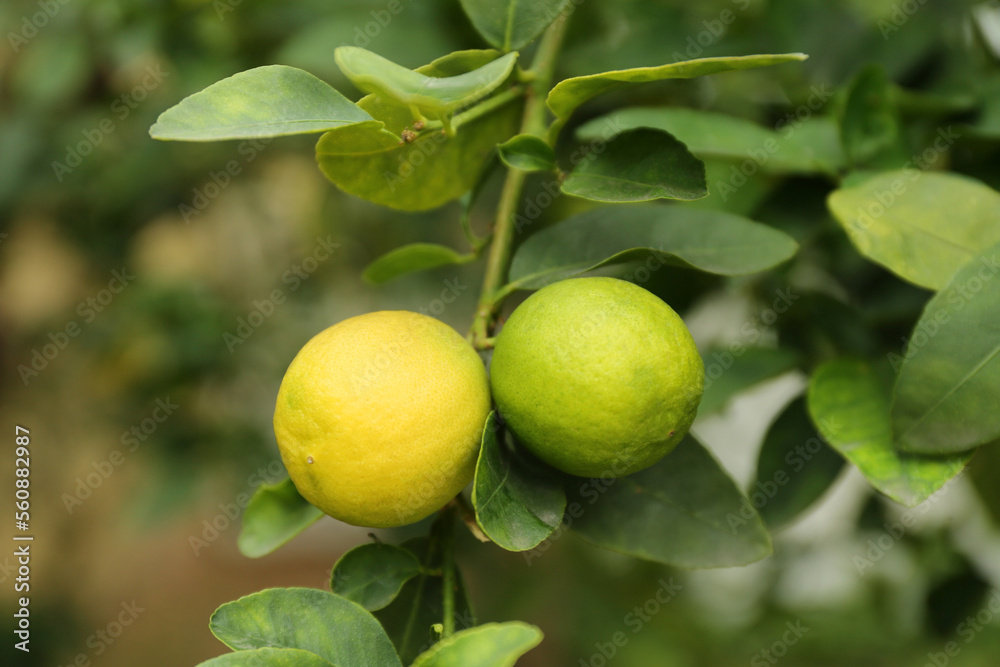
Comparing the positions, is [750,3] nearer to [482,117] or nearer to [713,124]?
[713,124]

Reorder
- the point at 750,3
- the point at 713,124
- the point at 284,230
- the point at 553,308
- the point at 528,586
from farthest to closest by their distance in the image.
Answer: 1. the point at 284,230
2. the point at 528,586
3. the point at 750,3
4. the point at 713,124
5. the point at 553,308

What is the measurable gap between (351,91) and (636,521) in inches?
33.7

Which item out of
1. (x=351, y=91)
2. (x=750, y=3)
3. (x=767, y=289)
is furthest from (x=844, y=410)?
(x=351, y=91)

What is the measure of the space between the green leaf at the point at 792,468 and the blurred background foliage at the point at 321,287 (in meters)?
0.07

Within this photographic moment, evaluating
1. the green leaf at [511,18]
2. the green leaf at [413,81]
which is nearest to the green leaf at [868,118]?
the green leaf at [511,18]

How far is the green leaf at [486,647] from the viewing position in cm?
40

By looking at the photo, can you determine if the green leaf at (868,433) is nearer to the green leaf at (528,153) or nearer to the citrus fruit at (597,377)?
the citrus fruit at (597,377)

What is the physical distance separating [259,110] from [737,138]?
1.60 ft

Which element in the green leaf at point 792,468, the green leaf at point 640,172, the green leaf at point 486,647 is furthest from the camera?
the green leaf at point 792,468

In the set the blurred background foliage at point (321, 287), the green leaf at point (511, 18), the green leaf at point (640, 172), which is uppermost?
the green leaf at point (511, 18)

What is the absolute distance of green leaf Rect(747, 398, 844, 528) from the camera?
793 millimetres

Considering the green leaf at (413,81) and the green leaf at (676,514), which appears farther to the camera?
the green leaf at (676,514)

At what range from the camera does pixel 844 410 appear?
65 cm

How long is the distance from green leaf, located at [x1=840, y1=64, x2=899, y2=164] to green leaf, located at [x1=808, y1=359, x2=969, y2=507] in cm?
23
